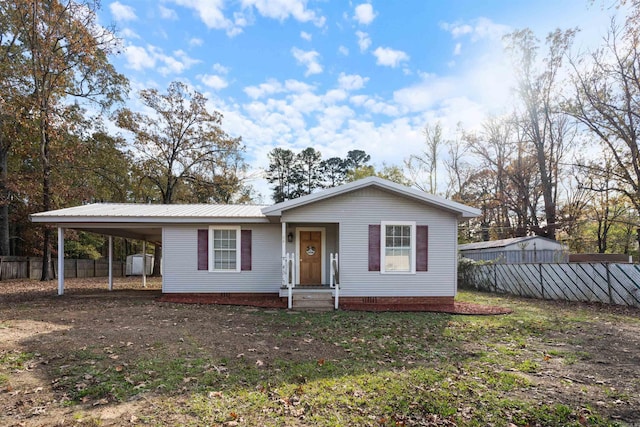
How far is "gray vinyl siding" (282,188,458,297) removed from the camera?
1071cm

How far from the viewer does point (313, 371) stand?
4930mm

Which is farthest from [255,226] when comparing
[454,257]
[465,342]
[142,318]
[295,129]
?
[295,129]

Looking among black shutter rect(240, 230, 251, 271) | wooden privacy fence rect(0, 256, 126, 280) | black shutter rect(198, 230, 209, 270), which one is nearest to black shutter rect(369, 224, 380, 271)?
black shutter rect(240, 230, 251, 271)

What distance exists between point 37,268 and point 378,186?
20.1 meters

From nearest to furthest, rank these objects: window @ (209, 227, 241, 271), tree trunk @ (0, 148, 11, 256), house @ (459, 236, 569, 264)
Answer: window @ (209, 227, 241, 271) < tree trunk @ (0, 148, 11, 256) < house @ (459, 236, 569, 264)

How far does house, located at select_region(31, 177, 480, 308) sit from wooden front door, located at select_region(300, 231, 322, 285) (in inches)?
37.4

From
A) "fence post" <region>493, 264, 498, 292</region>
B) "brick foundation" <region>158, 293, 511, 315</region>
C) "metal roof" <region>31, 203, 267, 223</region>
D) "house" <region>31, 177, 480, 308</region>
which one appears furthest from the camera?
"fence post" <region>493, 264, 498, 292</region>

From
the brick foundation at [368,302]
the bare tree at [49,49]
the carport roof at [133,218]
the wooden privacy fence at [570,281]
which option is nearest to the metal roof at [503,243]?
the wooden privacy fence at [570,281]

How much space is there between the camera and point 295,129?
78.8 feet

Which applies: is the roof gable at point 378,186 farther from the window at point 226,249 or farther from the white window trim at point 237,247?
the window at point 226,249

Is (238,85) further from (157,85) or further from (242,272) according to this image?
(157,85)

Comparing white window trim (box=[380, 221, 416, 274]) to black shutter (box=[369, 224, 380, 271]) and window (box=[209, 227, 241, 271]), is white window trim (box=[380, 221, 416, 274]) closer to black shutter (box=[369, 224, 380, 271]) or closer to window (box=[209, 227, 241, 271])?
black shutter (box=[369, 224, 380, 271])

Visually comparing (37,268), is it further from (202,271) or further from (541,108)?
(541,108)

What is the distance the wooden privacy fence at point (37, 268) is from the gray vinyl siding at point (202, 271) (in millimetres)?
12279
